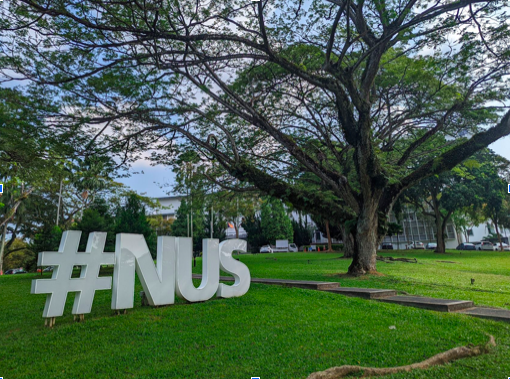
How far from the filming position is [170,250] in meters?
7.56

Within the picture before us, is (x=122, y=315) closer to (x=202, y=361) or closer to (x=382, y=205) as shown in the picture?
(x=202, y=361)

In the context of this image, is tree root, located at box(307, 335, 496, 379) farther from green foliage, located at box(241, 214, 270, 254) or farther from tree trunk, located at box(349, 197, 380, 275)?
green foliage, located at box(241, 214, 270, 254)

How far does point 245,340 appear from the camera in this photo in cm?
536

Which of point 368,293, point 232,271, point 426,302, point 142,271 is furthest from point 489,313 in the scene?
point 142,271

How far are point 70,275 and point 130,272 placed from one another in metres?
1.05

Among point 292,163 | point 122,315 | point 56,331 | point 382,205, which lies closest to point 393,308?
point 122,315

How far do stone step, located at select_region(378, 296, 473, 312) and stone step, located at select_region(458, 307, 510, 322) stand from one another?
0.51ft

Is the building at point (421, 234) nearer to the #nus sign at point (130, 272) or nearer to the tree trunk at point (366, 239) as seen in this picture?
the tree trunk at point (366, 239)

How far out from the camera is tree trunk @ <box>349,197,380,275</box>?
12328 mm

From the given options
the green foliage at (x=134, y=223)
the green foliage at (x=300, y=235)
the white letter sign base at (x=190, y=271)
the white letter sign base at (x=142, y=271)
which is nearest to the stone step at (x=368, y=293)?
the white letter sign base at (x=190, y=271)

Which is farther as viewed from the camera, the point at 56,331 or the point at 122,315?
the point at 122,315

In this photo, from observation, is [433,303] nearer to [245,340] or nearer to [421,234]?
[245,340]

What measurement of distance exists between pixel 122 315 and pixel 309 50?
31.6ft

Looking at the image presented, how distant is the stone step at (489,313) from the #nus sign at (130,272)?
190 inches
